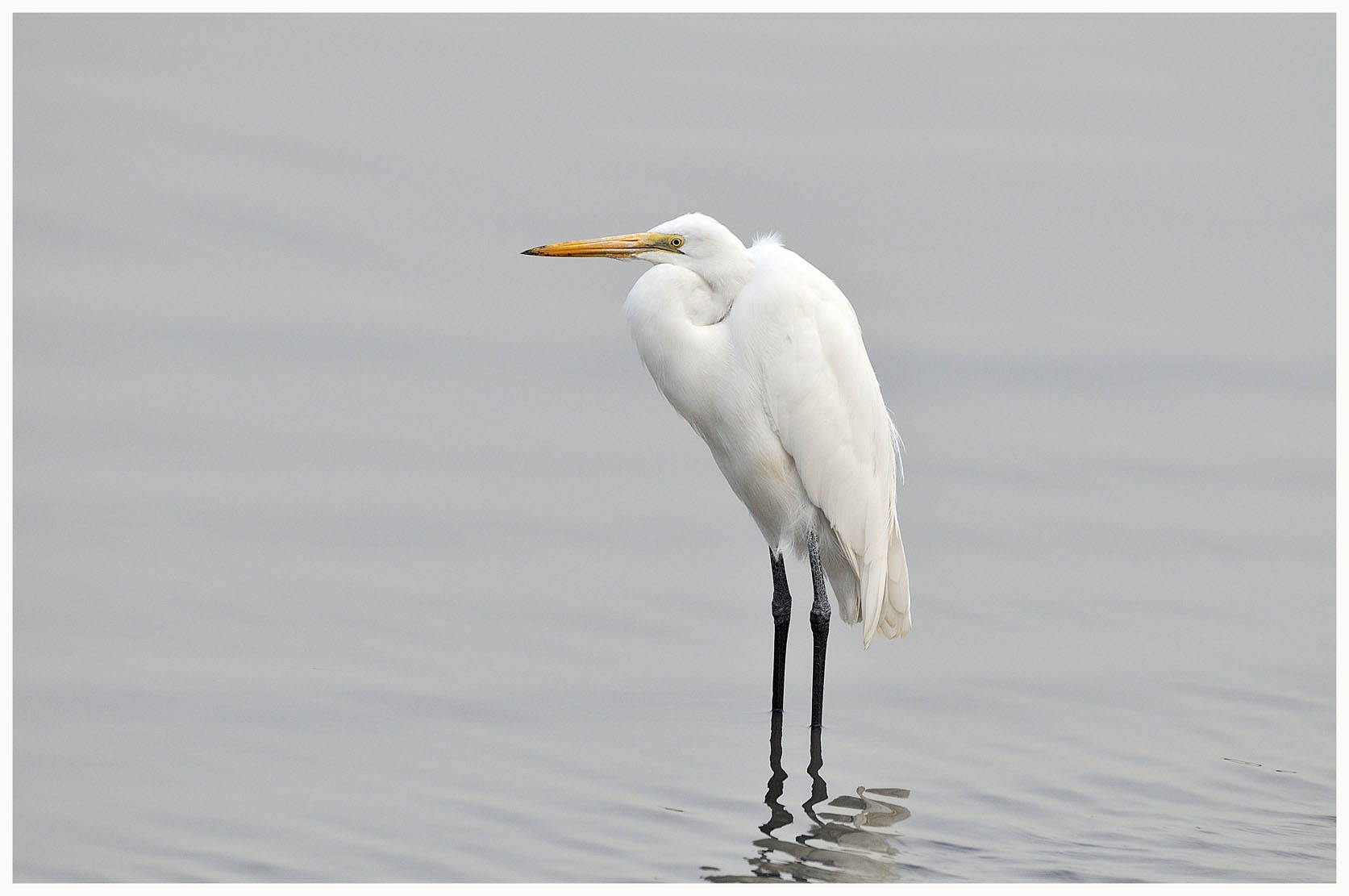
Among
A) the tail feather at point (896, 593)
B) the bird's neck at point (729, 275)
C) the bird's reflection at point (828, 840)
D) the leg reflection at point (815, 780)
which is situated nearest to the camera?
the bird's reflection at point (828, 840)

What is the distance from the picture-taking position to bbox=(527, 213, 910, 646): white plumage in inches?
206

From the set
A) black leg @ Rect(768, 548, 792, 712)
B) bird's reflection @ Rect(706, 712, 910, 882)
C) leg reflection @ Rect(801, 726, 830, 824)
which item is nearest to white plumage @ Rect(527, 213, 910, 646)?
black leg @ Rect(768, 548, 792, 712)

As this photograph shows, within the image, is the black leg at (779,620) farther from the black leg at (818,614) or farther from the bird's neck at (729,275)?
the bird's neck at (729,275)

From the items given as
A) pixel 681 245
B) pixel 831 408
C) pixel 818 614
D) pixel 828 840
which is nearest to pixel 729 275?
pixel 681 245

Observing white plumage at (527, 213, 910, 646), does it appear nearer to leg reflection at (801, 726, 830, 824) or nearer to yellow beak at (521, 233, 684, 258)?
yellow beak at (521, 233, 684, 258)

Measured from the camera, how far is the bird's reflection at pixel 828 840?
13.8 feet

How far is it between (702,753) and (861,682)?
0.96 metres

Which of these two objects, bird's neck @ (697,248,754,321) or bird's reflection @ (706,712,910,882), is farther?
bird's neck @ (697,248,754,321)

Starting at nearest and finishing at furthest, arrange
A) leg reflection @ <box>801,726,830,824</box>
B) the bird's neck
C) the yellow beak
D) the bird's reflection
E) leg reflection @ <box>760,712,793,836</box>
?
the bird's reflection, leg reflection @ <box>760,712,793,836</box>, leg reflection @ <box>801,726,830,824</box>, the yellow beak, the bird's neck

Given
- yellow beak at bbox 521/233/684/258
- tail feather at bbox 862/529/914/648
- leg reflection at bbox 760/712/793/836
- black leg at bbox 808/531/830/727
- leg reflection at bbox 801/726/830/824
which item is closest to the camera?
leg reflection at bbox 760/712/793/836

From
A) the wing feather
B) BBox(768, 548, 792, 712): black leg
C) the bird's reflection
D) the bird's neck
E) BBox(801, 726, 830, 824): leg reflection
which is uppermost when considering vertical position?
the bird's neck

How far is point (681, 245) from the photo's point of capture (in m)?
5.25

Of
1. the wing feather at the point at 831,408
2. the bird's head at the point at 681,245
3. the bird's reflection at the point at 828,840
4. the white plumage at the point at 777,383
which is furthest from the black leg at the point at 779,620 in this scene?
the bird's head at the point at 681,245

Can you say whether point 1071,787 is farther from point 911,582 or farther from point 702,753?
point 911,582
